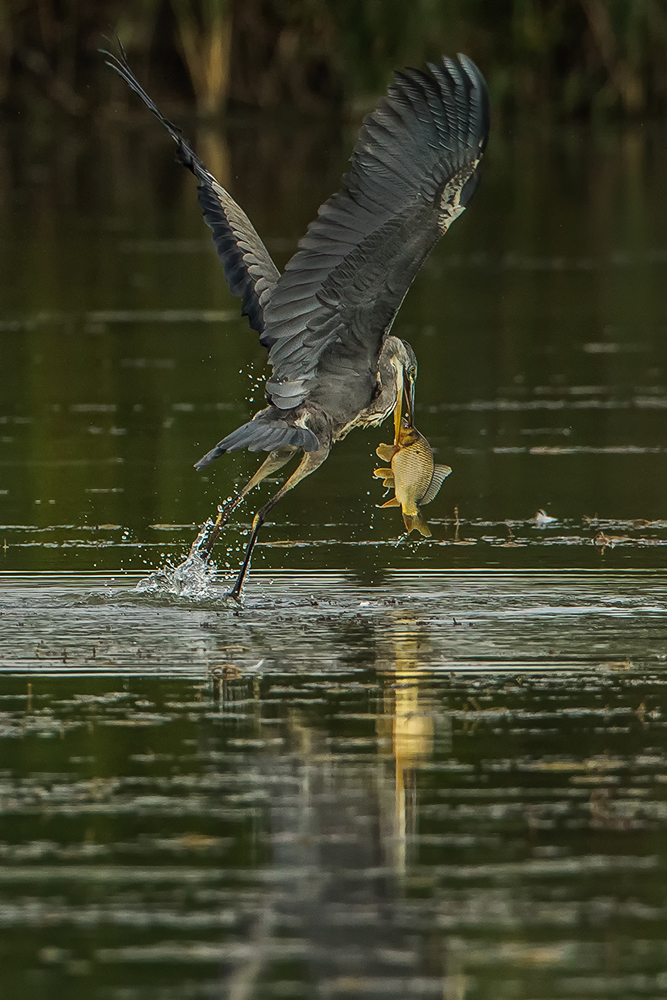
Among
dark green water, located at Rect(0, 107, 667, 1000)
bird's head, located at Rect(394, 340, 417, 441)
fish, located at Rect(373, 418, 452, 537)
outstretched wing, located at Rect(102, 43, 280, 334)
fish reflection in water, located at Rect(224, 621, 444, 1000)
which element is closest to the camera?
fish reflection in water, located at Rect(224, 621, 444, 1000)

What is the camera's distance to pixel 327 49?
4081cm

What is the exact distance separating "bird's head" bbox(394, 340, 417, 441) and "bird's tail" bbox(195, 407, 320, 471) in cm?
42

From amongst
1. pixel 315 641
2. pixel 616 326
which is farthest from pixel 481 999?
pixel 616 326

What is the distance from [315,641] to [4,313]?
1149 centimetres

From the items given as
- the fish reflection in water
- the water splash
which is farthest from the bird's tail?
the fish reflection in water

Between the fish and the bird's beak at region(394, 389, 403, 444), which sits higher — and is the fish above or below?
below

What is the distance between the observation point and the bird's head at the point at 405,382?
371 inches

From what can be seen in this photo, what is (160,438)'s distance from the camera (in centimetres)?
1334

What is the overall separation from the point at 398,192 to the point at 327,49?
33.0m

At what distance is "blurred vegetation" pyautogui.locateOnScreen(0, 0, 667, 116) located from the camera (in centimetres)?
3562

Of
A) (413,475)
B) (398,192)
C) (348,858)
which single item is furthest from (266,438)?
(348,858)

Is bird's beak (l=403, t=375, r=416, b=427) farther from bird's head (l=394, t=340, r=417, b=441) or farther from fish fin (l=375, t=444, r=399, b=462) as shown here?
fish fin (l=375, t=444, r=399, b=462)

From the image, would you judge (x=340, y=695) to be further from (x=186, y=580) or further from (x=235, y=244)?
(x=235, y=244)

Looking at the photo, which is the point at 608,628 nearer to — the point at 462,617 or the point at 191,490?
the point at 462,617
